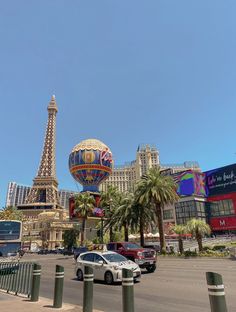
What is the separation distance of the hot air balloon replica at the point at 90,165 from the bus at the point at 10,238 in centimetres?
5710

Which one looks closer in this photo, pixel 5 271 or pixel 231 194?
pixel 5 271

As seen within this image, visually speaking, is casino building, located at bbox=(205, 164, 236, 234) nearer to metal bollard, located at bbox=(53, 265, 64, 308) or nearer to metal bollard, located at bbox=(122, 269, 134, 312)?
metal bollard, located at bbox=(53, 265, 64, 308)

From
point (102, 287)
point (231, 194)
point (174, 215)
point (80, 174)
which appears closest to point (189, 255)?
point (102, 287)

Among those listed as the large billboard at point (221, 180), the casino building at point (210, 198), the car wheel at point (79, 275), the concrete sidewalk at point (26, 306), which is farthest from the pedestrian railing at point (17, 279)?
the large billboard at point (221, 180)

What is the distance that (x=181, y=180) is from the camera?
97.8 m

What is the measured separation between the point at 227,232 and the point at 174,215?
56.8 ft

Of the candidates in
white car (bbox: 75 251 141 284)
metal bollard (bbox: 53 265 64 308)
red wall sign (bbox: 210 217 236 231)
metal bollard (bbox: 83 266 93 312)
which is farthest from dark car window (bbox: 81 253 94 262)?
red wall sign (bbox: 210 217 236 231)

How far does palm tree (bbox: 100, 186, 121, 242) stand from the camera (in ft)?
171

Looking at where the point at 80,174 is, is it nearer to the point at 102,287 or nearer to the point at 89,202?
the point at 89,202

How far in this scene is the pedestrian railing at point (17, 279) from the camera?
11.1m

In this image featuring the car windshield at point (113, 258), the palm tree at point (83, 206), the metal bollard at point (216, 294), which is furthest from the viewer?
the palm tree at point (83, 206)

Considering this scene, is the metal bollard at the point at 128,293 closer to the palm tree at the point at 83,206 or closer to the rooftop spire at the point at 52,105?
the palm tree at the point at 83,206

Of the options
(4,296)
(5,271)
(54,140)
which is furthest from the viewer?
(54,140)

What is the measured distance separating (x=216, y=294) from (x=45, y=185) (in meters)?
156
